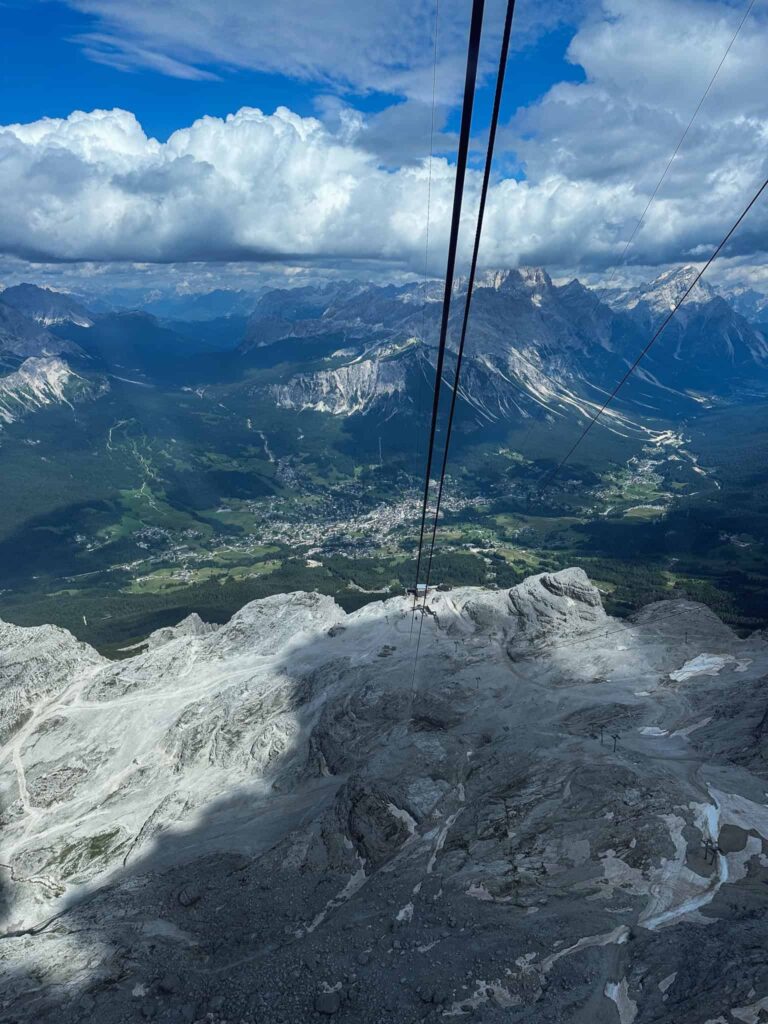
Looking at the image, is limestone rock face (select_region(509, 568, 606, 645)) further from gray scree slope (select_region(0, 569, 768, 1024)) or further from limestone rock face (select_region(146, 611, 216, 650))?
limestone rock face (select_region(146, 611, 216, 650))

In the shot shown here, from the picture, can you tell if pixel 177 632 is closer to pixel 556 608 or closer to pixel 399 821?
pixel 556 608

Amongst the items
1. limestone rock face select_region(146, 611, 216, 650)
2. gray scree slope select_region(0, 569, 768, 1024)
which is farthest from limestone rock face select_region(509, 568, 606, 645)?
limestone rock face select_region(146, 611, 216, 650)

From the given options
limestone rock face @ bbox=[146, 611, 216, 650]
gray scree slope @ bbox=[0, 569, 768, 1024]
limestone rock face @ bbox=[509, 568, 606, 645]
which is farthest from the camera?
limestone rock face @ bbox=[146, 611, 216, 650]

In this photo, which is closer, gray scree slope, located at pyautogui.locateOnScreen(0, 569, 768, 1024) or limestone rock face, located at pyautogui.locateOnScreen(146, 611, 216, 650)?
gray scree slope, located at pyautogui.locateOnScreen(0, 569, 768, 1024)

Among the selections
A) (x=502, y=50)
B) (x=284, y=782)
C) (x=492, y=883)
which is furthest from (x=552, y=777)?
(x=502, y=50)

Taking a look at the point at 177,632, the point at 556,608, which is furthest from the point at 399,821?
the point at 177,632

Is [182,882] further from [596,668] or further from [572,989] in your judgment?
[596,668]

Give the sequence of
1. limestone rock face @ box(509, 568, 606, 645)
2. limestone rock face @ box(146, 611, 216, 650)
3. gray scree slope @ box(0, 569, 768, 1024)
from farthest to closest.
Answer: limestone rock face @ box(146, 611, 216, 650), limestone rock face @ box(509, 568, 606, 645), gray scree slope @ box(0, 569, 768, 1024)

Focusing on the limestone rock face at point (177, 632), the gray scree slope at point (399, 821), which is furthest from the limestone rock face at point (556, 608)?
the limestone rock face at point (177, 632)
